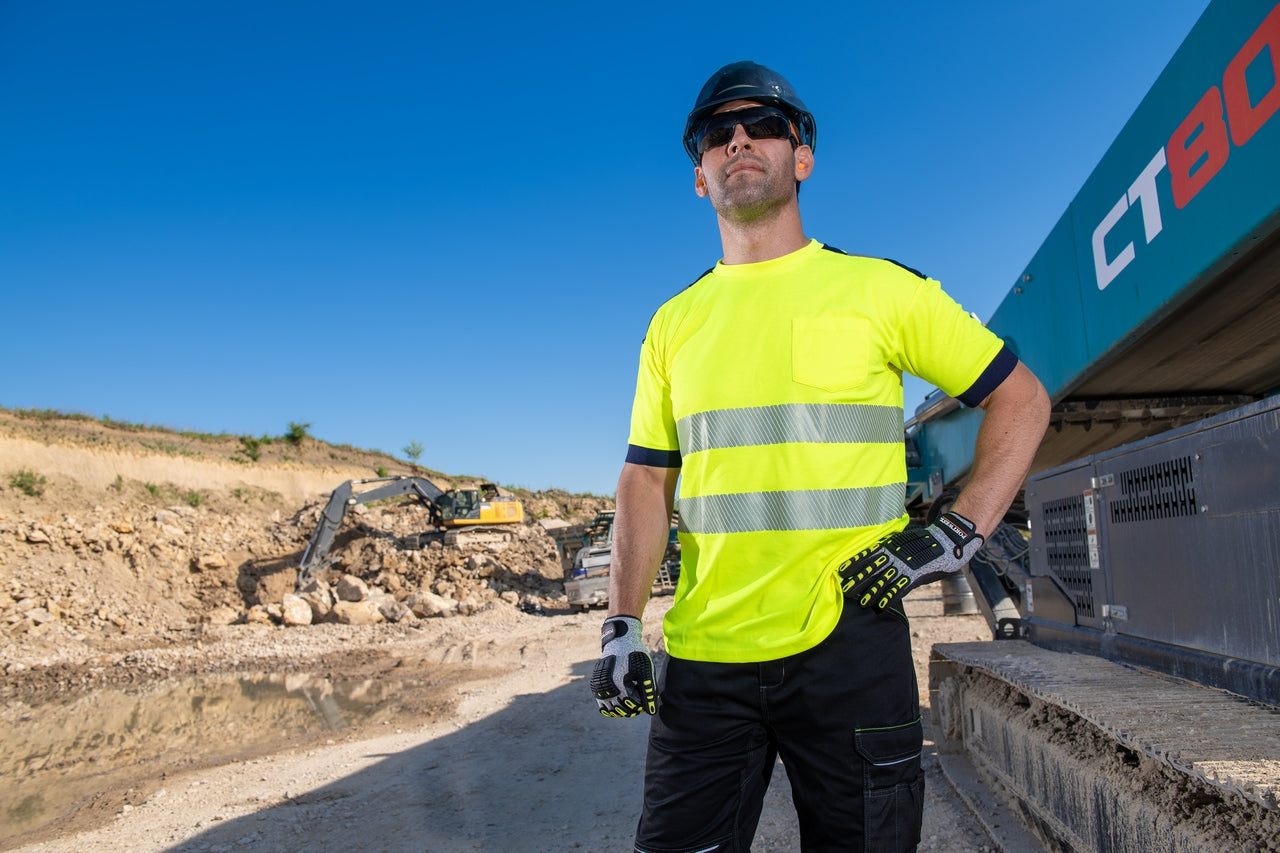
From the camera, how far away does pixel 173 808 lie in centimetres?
492

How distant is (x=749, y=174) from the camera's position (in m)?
1.92

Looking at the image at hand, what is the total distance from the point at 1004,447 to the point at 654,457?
31.8 inches

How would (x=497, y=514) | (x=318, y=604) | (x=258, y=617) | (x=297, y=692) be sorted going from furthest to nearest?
(x=497, y=514), (x=318, y=604), (x=258, y=617), (x=297, y=692)

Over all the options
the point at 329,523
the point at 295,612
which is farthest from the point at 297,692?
the point at 329,523

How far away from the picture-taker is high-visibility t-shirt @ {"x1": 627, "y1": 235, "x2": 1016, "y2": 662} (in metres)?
1.66

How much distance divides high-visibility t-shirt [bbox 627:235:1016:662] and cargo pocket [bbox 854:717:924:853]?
0.74 ft

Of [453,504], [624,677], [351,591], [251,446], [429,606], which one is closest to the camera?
[624,677]

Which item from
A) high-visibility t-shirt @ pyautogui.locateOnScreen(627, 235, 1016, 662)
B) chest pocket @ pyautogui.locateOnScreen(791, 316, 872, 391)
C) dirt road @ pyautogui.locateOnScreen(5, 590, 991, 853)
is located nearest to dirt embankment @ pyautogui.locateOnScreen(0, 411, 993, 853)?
dirt road @ pyautogui.locateOnScreen(5, 590, 991, 853)

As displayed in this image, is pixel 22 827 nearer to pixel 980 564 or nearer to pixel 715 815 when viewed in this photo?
pixel 715 815

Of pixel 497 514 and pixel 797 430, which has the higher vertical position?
pixel 497 514

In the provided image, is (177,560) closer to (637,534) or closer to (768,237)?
(637,534)

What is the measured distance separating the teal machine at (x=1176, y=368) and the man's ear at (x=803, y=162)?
1123 mm

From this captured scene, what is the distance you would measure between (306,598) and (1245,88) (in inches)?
625

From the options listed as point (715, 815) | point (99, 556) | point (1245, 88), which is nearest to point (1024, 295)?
point (1245, 88)
